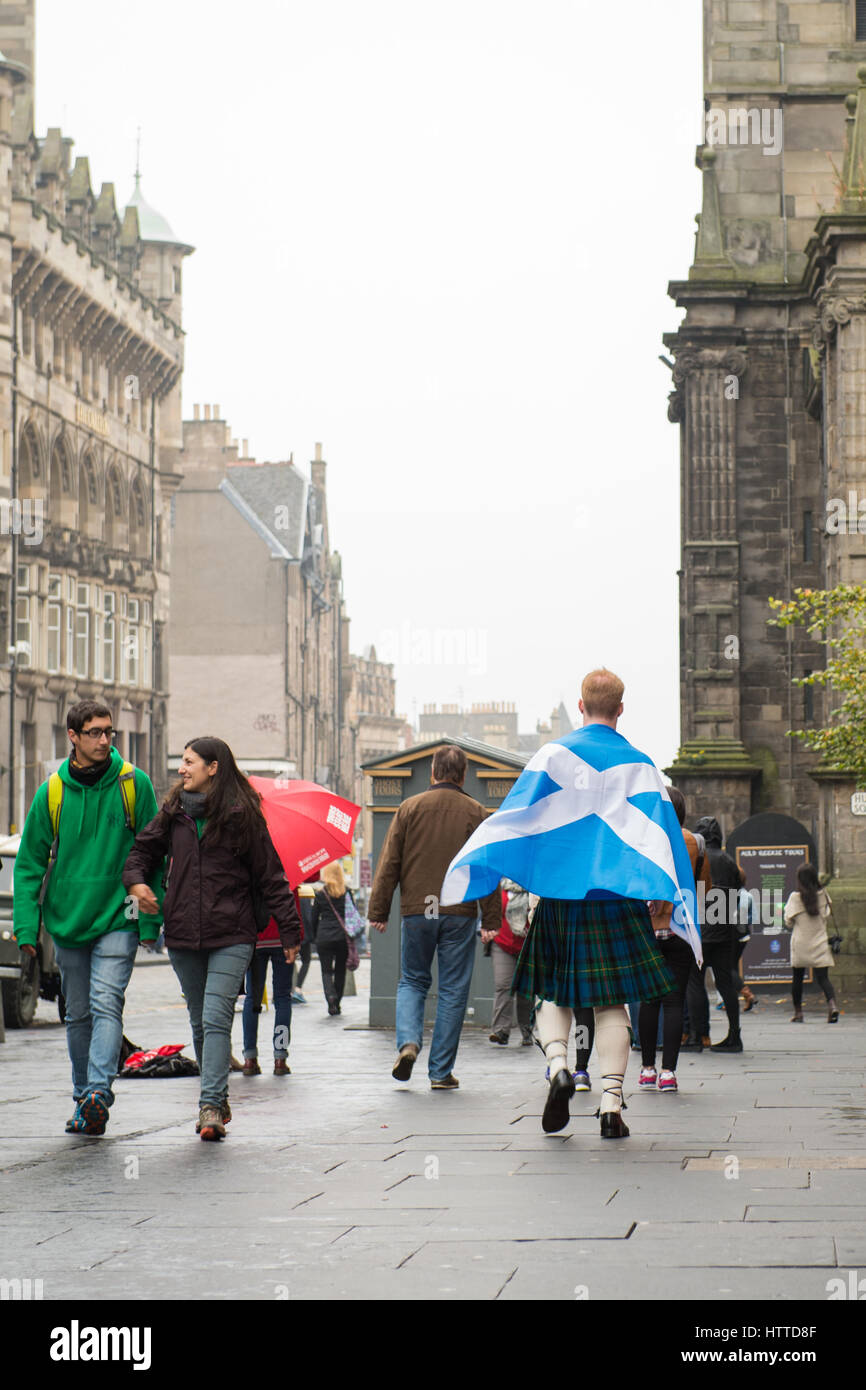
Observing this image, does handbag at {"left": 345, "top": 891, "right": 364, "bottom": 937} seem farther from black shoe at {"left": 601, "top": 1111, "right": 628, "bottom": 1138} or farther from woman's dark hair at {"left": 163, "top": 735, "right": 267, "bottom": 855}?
black shoe at {"left": 601, "top": 1111, "right": 628, "bottom": 1138}

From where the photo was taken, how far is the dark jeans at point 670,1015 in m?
12.0

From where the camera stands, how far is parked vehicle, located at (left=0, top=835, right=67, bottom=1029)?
Answer: 1992cm

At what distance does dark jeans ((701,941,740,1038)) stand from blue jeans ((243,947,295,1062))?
3291mm

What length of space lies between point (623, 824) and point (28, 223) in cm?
4642

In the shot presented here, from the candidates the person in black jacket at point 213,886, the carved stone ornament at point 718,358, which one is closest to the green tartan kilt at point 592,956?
the person in black jacket at point 213,886

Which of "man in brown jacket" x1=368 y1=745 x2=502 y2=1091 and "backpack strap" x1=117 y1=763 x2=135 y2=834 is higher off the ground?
"backpack strap" x1=117 y1=763 x2=135 y2=834

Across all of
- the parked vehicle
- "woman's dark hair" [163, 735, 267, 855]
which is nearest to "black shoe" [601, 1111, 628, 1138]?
"woman's dark hair" [163, 735, 267, 855]

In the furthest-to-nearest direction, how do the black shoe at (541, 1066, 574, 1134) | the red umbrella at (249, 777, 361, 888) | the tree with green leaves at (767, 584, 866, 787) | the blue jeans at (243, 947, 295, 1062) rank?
the tree with green leaves at (767, 584, 866, 787)
the red umbrella at (249, 777, 361, 888)
the blue jeans at (243, 947, 295, 1062)
the black shoe at (541, 1066, 574, 1134)

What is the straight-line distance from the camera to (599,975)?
29.7 ft

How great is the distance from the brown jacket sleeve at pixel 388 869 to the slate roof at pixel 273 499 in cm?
7468

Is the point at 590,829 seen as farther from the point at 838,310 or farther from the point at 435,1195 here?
the point at 838,310

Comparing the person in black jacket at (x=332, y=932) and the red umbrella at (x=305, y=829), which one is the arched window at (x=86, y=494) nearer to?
the person in black jacket at (x=332, y=932)

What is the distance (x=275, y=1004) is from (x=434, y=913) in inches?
87.6
